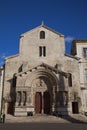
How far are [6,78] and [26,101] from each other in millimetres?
4751

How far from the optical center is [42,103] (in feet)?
84.0

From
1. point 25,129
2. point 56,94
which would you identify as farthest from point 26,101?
point 25,129

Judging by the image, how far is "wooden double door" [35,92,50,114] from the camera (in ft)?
83.3

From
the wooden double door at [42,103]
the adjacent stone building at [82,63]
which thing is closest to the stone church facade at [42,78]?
the wooden double door at [42,103]

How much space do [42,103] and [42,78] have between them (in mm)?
3354

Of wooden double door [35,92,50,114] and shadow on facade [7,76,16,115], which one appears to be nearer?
wooden double door [35,92,50,114]

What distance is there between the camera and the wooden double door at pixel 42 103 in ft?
83.3

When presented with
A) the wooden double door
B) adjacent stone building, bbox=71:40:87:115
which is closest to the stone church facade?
the wooden double door

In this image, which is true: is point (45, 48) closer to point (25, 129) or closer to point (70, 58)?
point (70, 58)

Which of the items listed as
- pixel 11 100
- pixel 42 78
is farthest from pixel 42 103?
pixel 11 100

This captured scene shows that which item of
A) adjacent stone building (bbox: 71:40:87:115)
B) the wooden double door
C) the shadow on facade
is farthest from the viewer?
adjacent stone building (bbox: 71:40:87:115)

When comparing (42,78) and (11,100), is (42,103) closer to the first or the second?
(42,78)

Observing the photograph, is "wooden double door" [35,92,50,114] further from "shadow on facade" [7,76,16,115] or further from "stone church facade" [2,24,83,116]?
"shadow on facade" [7,76,16,115]

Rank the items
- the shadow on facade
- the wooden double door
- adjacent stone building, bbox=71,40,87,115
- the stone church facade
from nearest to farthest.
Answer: the stone church facade < the wooden double door < the shadow on facade < adjacent stone building, bbox=71,40,87,115
